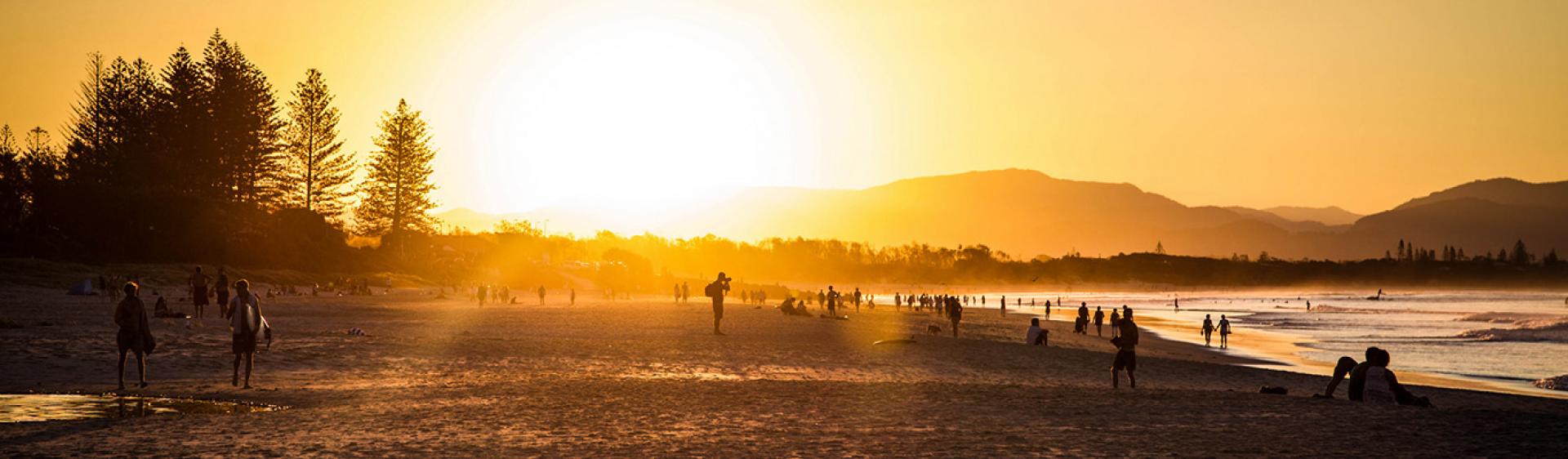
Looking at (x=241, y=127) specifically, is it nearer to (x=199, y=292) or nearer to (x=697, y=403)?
(x=199, y=292)

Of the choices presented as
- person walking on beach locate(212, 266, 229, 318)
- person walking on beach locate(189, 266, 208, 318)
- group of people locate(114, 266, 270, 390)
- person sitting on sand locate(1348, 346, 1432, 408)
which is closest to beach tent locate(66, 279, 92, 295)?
person walking on beach locate(212, 266, 229, 318)

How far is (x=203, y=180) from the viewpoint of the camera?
6538cm

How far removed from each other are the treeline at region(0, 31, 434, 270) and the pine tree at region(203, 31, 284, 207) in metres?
0.09

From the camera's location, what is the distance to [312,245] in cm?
6744

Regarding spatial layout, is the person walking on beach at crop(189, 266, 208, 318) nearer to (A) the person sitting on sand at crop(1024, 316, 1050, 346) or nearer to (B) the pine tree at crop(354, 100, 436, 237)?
(A) the person sitting on sand at crop(1024, 316, 1050, 346)

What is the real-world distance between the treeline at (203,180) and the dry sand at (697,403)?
35088mm

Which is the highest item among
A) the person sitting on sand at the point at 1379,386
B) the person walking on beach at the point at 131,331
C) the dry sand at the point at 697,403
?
the person walking on beach at the point at 131,331

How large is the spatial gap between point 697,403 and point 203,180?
6331 cm

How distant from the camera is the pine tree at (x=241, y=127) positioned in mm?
67188

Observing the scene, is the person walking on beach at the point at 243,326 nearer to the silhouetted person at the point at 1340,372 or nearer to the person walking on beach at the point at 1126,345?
the person walking on beach at the point at 1126,345

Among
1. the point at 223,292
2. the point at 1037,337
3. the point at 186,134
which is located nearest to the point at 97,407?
the point at 223,292

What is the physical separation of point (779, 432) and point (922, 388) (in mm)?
5228

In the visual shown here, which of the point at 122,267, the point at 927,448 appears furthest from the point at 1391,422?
the point at 122,267

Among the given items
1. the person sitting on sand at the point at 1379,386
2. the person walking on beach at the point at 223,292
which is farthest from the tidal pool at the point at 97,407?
the person walking on beach at the point at 223,292
